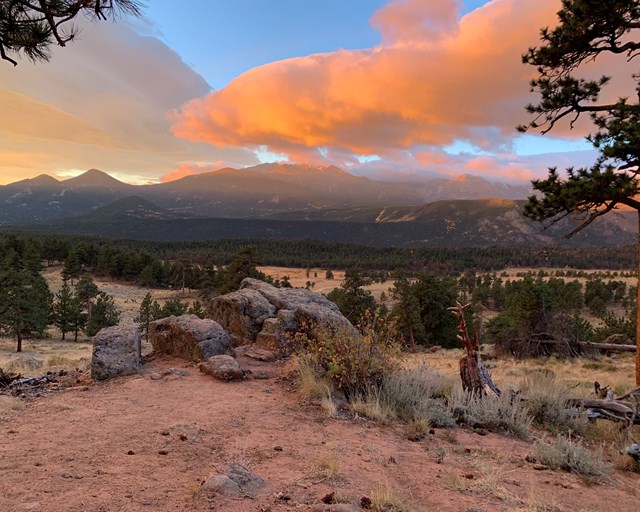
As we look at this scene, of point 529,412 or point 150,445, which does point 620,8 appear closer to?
point 529,412

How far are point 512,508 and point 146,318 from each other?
1770 inches

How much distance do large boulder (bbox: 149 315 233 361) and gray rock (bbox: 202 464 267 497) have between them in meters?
5.50

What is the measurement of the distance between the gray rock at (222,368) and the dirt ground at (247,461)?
102 cm

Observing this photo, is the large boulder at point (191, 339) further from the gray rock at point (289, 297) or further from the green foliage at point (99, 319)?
the green foliage at point (99, 319)

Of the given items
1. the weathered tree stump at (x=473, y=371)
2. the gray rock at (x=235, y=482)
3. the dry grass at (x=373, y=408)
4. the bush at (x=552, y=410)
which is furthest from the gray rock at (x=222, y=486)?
the bush at (x=552, y=410)

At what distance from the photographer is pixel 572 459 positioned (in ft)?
17.6

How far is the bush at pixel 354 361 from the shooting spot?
745 centimetres

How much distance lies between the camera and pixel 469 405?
7297 millimetres

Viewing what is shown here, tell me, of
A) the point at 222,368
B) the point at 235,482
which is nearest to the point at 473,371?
the point at 222,368

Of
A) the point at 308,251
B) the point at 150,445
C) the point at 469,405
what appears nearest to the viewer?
the point at 150,445

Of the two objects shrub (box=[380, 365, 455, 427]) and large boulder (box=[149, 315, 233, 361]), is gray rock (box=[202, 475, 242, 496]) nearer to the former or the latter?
shrub (box=[380, 365, 455, 427])

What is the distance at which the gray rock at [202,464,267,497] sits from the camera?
4.05m

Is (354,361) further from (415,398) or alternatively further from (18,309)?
(18,309)

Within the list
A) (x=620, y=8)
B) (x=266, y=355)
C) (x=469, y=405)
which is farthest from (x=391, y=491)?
(x=620, y=8)
